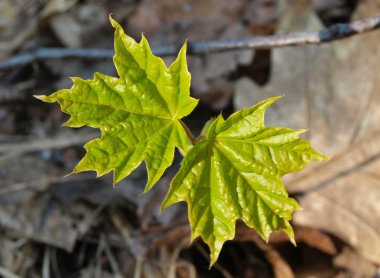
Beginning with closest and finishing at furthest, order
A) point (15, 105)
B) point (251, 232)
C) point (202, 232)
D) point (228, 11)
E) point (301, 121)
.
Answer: point (202, 232)
point (251, 232)
point (301, 121)
point (228, 11)
point (15, 105)

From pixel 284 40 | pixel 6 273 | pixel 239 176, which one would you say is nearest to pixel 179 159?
pixel 284 40

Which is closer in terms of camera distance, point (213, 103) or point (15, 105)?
point (213, 103)

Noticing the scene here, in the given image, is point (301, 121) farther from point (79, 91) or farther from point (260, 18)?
point (79, 91)

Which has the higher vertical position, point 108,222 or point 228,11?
point 228,11

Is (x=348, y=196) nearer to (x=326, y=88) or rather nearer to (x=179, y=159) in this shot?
(x=326, y=88)

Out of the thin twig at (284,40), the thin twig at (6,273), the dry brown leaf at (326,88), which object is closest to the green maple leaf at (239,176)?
the thin twig at (284,40)

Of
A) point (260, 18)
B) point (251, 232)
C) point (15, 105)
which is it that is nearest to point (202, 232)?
point (251, 232)
